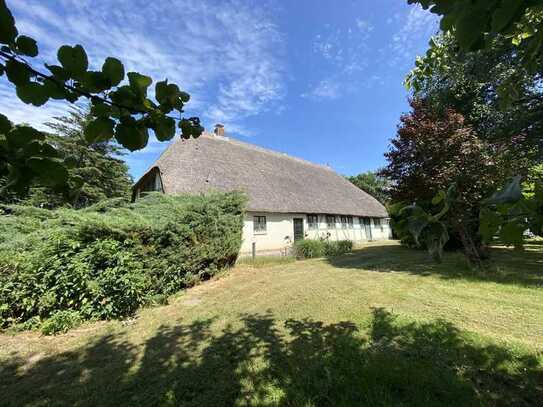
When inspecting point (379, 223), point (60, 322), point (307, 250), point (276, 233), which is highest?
point (379, 223)

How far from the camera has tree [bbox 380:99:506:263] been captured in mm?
7879

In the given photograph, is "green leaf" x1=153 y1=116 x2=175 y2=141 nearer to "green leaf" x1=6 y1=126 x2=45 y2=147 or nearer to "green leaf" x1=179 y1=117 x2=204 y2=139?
"green leaf" x1=179 y1=117 x2=204 y2=139

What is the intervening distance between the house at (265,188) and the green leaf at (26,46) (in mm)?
10876

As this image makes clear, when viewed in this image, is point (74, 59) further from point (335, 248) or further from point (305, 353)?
point (335, 248)

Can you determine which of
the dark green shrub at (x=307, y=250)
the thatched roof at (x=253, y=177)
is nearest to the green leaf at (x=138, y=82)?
the thatched roof at (x=253, y=177)

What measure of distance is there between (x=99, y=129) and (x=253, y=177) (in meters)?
17.3

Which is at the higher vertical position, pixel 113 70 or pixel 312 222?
pixel 312 222

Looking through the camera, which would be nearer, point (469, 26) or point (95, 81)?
point (469, 26)

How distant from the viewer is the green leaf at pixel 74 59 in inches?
36.6

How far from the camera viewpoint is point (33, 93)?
3.22 feet

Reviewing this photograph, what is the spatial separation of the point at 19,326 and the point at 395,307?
7422 mm

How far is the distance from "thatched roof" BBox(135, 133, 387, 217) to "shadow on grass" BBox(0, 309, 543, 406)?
9091mm

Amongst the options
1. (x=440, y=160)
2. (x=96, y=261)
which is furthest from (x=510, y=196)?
(x=440, y=160)

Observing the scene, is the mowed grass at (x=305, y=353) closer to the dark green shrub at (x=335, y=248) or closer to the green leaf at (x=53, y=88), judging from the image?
the green leaf at (x=53, y=88)
